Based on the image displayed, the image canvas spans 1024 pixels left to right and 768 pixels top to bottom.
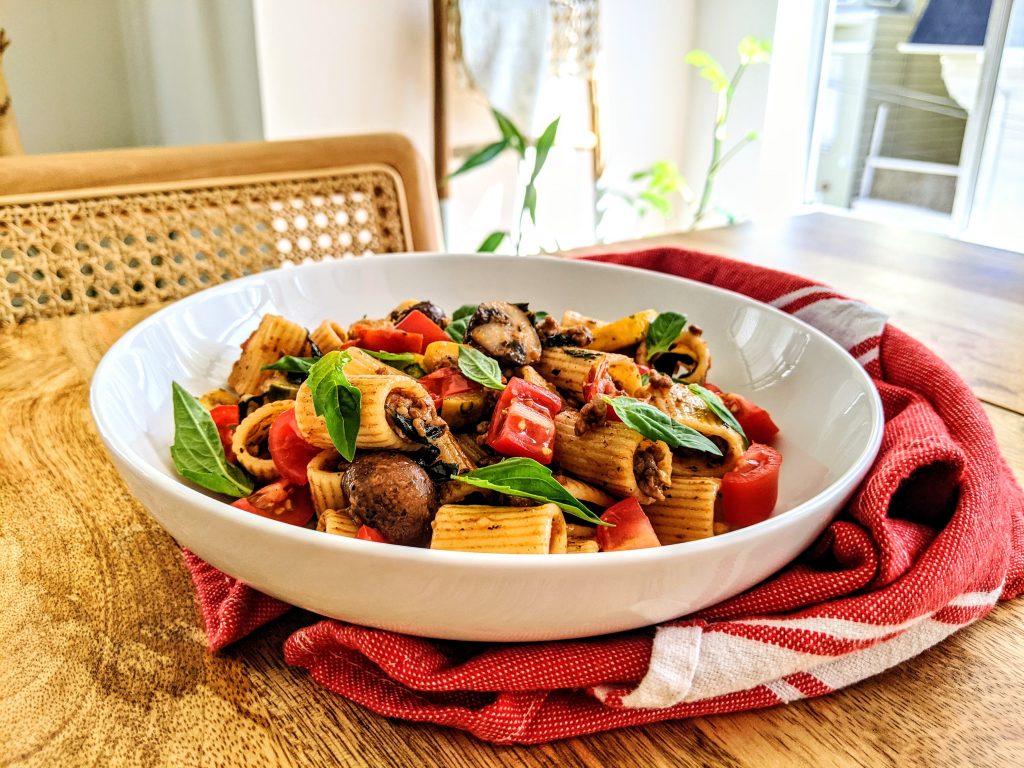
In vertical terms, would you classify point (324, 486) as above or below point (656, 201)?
above

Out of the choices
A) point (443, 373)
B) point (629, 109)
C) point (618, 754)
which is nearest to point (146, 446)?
point (443, 373)

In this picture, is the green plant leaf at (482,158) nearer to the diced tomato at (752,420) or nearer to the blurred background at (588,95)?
the blurred background at (588,95)

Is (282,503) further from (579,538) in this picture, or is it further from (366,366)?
(579,538)

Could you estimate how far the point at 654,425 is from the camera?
2.57ft

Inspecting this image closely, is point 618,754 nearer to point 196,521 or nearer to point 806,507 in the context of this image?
point 806,507

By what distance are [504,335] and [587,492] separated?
23 centimetres

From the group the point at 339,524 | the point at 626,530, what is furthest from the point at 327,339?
the point at 626,530

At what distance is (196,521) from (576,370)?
470mm

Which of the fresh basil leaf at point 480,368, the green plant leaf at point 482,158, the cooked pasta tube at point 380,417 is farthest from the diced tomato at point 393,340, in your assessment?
the green plant leaf at point 482,158

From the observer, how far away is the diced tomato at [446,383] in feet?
2.97

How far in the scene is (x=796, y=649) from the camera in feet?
2.16

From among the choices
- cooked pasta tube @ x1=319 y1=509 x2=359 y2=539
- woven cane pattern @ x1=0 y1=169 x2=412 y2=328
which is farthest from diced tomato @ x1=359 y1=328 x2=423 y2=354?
woven cane pattern @ x1=0 y1=169 x2=412 y2=328

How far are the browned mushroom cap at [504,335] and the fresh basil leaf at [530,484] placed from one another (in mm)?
243

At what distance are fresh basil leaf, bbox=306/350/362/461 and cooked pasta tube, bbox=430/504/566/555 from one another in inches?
4.0
